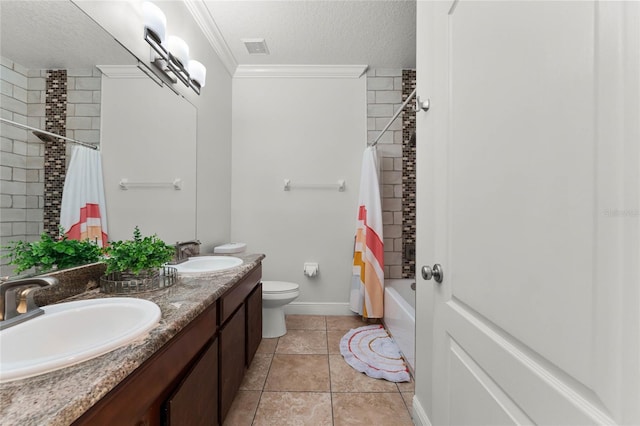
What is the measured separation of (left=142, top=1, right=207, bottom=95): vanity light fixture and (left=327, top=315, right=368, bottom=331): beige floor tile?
230 centimetres

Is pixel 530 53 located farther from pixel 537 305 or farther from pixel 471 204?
pixel 537 305

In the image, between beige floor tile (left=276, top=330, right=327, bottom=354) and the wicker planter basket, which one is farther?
beige floor tile (left=276, top=330, right=327, bottom=354)

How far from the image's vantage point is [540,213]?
58 centimetres

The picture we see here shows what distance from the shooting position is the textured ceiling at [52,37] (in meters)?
0.90

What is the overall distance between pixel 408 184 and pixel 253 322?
2004 mm

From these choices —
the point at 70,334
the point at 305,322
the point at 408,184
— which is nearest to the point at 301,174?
the point at 408,184

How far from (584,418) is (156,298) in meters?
1.21

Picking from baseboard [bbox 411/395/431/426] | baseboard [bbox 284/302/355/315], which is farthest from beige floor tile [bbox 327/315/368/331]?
baseboard [bbox 411/395/431/426]

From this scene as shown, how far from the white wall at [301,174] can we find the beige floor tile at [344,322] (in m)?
0.08

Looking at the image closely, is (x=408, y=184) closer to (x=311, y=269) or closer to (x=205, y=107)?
(x=311, y=269)

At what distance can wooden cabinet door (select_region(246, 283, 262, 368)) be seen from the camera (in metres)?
1.78

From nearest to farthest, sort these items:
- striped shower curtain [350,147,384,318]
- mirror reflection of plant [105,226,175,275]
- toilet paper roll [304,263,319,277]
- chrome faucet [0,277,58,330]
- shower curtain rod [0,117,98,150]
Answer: chrome faucet [0,277,58,330], shower curtain rod [0,117,98,150], mirror reflection of plant [105,226,175,275], striped shower curtain [350,147,384,318], toilet paper roll [304,263,319,277]

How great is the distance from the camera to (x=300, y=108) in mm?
2918

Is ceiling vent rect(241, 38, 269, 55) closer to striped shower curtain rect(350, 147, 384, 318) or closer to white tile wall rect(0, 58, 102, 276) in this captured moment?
striped shower curtain rect(350, 147, 384, 318)
